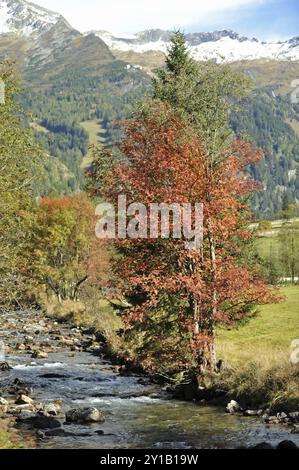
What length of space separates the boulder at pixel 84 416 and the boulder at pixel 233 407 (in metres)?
5.40

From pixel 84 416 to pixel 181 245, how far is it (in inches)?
359

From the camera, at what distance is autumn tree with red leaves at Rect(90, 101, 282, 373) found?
28875 mm

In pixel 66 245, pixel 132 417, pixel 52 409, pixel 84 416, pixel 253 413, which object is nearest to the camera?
pixel 253 413

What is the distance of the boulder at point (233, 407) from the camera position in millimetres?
25947

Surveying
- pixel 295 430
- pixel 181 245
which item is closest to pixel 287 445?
pixel 295 430

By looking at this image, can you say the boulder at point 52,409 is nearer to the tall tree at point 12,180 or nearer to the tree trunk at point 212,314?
the tall tree at point 12,180

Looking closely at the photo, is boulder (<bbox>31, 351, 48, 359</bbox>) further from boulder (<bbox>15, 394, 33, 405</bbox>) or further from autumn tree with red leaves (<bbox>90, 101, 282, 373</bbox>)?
boulder (<bbox>15, 394, 33, 405</bbox>)

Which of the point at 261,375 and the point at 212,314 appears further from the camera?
the point at 212,314

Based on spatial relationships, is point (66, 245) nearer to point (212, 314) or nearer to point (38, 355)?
point (38, 355)

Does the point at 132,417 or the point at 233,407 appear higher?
the point at 233,407

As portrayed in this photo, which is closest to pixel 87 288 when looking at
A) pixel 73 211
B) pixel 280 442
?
pixel 73 211

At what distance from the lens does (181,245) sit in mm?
29172
